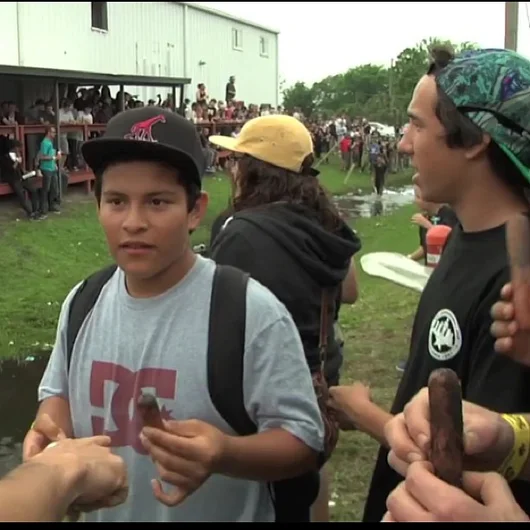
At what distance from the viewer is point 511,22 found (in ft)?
11.0

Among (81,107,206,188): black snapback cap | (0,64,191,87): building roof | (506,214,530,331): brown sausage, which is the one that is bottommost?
(506,214,530,331): brown sausage

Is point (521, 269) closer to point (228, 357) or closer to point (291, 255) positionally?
point (228, 357)

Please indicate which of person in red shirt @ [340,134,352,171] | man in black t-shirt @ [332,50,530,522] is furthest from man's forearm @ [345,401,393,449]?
person in red shirt @ [340,134,352,171]

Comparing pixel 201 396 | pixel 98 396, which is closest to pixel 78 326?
pixel 98 396

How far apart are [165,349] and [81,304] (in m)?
0.23

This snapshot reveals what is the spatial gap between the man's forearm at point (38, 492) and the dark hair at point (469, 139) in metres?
0.95

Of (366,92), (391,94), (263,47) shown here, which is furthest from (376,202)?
(263,47)

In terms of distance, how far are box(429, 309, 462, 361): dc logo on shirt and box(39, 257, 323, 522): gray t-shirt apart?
257 millimetres

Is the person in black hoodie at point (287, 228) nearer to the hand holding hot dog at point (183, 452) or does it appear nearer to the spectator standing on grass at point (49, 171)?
the spectator standing on grass at point (49, 171)

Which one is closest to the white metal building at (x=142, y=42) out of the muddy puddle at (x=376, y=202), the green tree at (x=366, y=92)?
the green tree at (x=366, y=92)

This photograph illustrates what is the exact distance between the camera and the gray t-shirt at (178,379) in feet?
5.00

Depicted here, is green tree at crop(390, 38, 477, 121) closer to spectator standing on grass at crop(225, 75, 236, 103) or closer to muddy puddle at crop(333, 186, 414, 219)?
spectator standing on grass at crop(225, 75, 236, 103)

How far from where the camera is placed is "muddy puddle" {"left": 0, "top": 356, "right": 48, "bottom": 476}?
2.49m

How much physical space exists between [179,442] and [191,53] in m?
1.78
